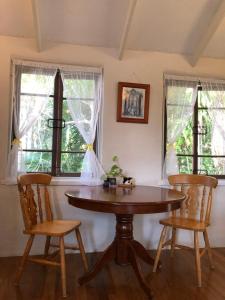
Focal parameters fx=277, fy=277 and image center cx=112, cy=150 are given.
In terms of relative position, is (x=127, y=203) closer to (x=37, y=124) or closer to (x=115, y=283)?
(x=115, y=283)

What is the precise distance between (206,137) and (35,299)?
96.7 inches

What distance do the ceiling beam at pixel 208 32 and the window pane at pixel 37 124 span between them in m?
1.70

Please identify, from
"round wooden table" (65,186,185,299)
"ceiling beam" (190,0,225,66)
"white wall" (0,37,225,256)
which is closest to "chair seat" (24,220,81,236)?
"round wooden table" (65,186,185,299)

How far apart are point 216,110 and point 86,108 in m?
1.52

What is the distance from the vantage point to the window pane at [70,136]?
3.04 meters

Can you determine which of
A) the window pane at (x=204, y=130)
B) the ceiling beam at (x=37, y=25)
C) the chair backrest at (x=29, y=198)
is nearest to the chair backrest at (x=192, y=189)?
the window pane at (x=204, y=130)

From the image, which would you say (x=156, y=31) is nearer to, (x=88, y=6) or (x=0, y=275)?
(x=88, y=6)

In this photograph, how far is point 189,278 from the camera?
2.37 metres

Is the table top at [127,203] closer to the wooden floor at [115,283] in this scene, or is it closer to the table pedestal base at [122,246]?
the table pedestal base at [122,246]

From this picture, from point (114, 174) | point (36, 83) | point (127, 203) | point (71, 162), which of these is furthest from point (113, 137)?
point (127, 203)

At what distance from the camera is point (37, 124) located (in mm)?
2959

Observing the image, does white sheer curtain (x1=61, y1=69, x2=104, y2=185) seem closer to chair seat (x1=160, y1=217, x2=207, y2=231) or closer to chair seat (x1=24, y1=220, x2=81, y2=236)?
chair seat (x1=24, y1=220, x2=81, y2=236)

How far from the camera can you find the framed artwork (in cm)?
304

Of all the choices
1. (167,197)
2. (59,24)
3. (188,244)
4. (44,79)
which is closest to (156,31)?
(59,24)
